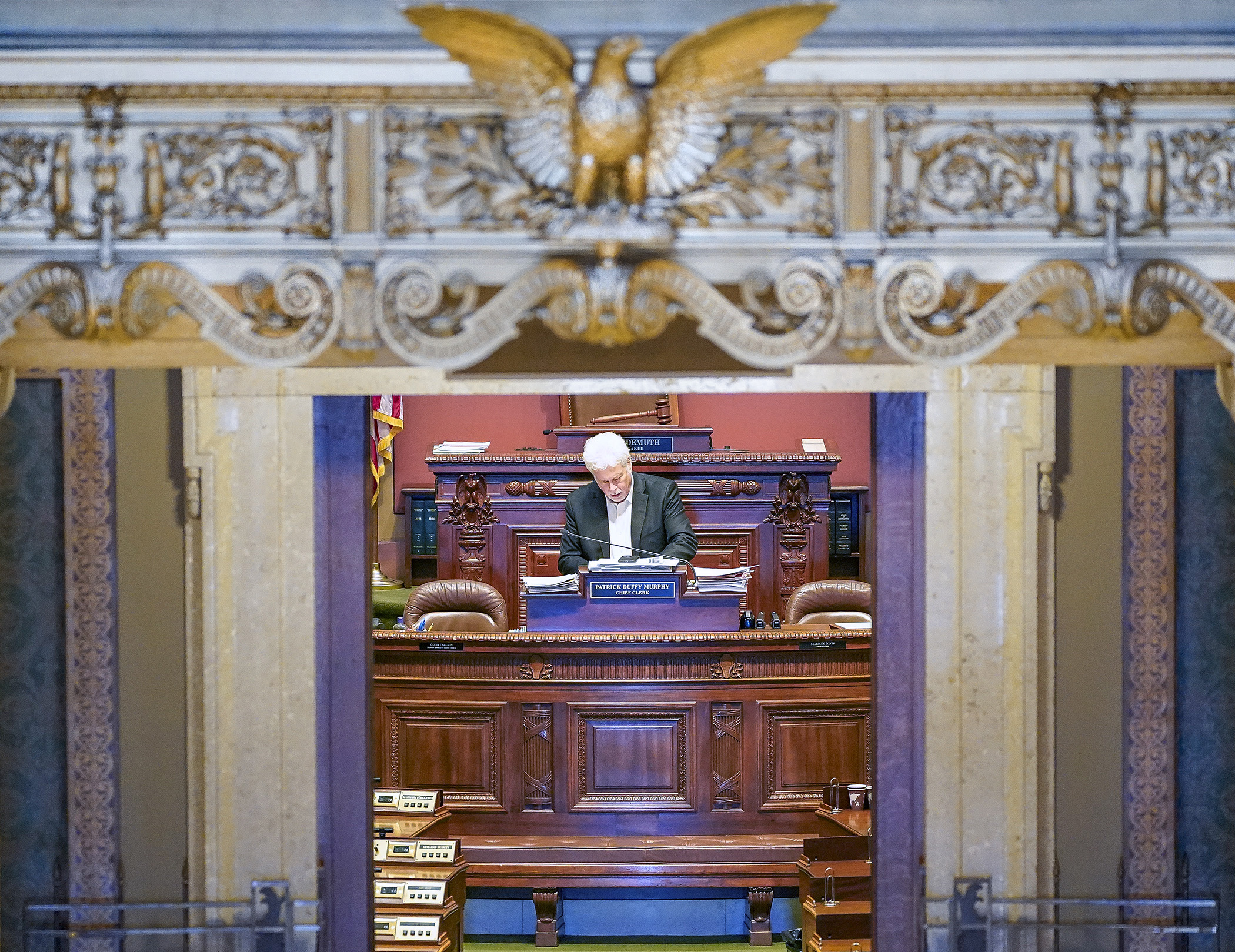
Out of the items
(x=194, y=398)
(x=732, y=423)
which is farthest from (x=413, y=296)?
(x=732, y=423)

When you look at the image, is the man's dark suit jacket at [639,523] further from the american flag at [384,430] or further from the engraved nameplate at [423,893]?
the american flag at [384,430]

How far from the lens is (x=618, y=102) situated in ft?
8.26

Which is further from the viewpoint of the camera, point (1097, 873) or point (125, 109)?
point (1097, 873)

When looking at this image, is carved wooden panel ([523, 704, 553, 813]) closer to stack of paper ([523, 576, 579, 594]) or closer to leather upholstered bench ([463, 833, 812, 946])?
leather upholstered bench ([463, 833, 812, 946])

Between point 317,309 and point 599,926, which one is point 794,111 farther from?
point 599,926

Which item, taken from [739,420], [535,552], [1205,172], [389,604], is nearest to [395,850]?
[1205,172]

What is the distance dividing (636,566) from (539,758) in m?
0.81

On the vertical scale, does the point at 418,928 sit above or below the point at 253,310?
below

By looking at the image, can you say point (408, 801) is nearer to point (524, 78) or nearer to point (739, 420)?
point (524, 78)

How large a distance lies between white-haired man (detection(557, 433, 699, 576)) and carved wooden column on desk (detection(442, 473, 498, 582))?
1.92 m

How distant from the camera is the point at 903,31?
2576 millimetres

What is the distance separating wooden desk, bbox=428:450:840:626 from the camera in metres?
7.71

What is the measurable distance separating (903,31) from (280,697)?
2.25m

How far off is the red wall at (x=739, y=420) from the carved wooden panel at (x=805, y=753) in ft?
13.6
